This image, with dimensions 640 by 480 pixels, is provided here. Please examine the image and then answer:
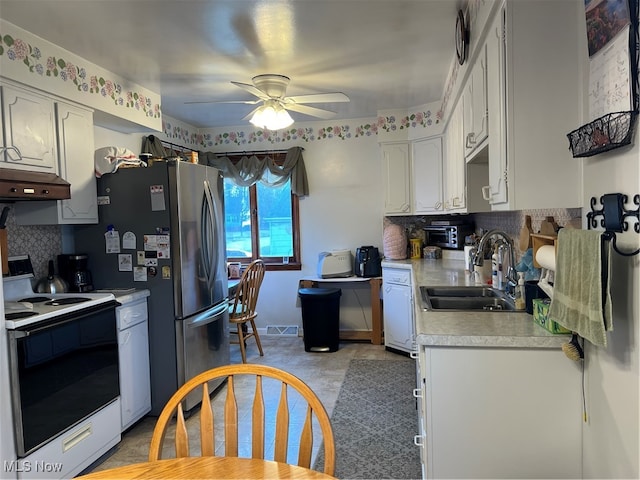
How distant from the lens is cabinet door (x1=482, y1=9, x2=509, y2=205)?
1.60 m

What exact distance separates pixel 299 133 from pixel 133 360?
3.00 m

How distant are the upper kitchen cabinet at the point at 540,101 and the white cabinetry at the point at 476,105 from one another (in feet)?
1.07

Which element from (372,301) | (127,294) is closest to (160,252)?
(127,294)

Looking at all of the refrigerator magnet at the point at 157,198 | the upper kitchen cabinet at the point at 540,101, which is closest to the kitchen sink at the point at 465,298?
the upper kitchen cabinet at the point at 540,101

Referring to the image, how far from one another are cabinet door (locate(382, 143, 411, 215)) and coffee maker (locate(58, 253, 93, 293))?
2773 millimetres

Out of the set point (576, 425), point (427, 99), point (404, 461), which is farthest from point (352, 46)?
point (404, 461)

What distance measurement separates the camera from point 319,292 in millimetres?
4203

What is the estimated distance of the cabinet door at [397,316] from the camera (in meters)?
3.95

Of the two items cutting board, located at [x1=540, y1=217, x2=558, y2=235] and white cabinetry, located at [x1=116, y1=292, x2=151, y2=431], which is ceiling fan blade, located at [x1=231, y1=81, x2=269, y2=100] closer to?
white cabinetry, located at [x1=116, y1=292, x2=151, y2=431]

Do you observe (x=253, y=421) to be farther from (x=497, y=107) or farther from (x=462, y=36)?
(x=462, y=36)

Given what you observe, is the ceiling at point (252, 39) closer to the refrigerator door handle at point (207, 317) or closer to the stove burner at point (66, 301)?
the stove burner at point (66, 301)

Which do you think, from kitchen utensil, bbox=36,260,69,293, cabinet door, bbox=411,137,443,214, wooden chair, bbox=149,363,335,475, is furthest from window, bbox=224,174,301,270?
wooden chair, bbox=149,363,335,475

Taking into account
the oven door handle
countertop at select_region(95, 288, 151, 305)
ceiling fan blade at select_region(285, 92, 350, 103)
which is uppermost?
ceiling fan blade at select_region(285, 92, 350, 103)

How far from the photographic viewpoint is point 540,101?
153cm
